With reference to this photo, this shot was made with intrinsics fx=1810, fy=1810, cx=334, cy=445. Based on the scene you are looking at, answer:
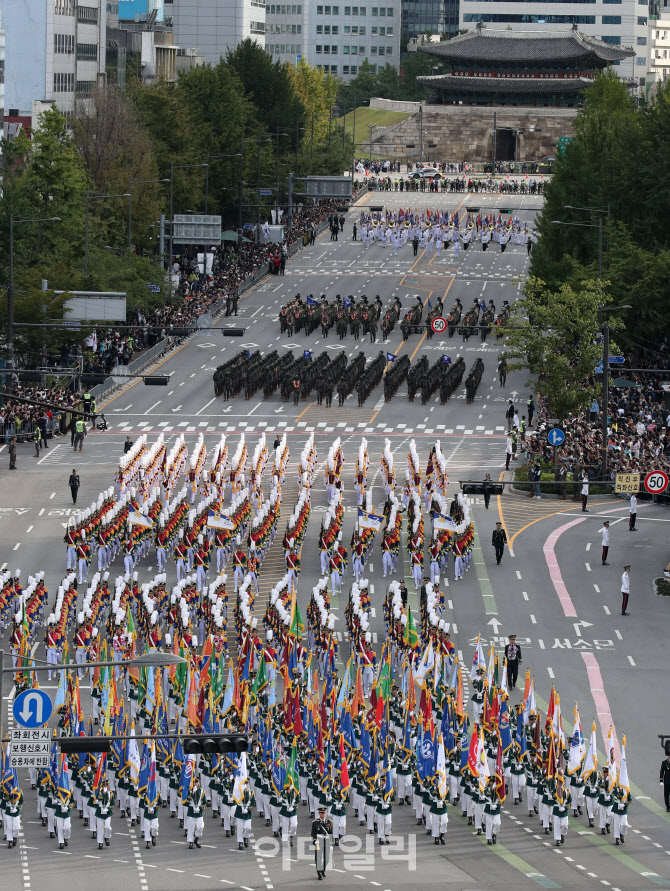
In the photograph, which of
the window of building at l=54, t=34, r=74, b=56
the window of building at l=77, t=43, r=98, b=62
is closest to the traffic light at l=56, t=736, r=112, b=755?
the window of building at l=54, t=34, r=74, b=56

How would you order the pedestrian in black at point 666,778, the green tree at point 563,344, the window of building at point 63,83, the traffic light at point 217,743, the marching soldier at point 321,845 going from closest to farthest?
the traffic light at point 217,743
the marching soldier at point 321,845
the pedestrian in black at point 666,778
the green tree at point 563,344
the window of building at point 63,83

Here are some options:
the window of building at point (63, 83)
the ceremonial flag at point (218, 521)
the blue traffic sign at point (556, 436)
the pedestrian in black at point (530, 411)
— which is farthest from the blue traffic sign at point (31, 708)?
the window of building at point (63, 83)

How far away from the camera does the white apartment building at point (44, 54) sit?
420 feet

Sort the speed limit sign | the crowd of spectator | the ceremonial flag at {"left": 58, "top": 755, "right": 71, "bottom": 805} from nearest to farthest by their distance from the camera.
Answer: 1. the ceremonial flag at {"left": 58, "top": 755, "right": 71, "bottom": 805}
2. the speed limit sign
3. the crowd of spectator

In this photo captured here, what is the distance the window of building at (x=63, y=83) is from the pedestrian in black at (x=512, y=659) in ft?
315

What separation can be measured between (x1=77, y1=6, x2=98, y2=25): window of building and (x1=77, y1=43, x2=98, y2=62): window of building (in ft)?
5.72

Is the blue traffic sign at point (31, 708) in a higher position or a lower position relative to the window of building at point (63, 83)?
lower

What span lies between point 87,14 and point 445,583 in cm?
9501

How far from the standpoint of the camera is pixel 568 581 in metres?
51.0

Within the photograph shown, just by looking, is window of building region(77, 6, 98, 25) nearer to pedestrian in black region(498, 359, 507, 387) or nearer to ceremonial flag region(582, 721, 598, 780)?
pedestrian in black region(498, 359, 507, 387)

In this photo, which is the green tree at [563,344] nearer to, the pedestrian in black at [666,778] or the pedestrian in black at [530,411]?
the pedestrian in black at [530,411]

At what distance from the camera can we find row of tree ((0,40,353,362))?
87.8 meters

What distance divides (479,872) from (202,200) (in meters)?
96.2

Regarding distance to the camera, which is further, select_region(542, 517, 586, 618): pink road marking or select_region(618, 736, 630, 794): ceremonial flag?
select_region(542, 517, 586, 618): pink road marking
